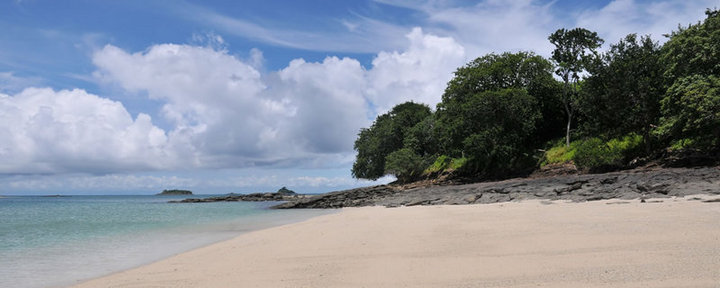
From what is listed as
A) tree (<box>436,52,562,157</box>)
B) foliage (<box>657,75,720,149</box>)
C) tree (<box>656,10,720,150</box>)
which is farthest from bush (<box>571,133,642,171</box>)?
tree (<box>436,52,562,157</box>)

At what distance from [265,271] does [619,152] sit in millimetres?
27297

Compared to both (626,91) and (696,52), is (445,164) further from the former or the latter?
(696,52)

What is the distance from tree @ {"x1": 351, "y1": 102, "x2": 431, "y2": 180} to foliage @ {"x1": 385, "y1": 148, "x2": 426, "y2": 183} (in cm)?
751

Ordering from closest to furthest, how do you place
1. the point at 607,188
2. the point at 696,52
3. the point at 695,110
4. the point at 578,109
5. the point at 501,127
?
the point at 607,188, the point at 695,110, the point at 696,52, the point at 578,109, the point at 501,127

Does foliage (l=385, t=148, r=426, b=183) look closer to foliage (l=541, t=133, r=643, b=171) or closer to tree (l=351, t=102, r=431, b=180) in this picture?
tree (l=351, t=102, r=431, b=180)

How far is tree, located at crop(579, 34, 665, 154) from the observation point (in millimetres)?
26641

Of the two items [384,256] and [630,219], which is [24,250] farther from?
[630,219]

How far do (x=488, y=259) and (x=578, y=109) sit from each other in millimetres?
30815

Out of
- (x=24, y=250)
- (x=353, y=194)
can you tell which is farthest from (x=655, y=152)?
(x=24, y=250)

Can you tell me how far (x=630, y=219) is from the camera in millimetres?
8758

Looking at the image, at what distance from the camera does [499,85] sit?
137 feet

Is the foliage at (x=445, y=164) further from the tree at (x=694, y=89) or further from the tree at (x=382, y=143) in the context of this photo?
the tree at (x=694, y=89)

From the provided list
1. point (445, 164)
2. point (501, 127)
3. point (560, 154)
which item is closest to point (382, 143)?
point (445, 164)

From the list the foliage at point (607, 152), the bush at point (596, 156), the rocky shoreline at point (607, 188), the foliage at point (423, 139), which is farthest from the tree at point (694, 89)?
the foliage at point (423, 139)
